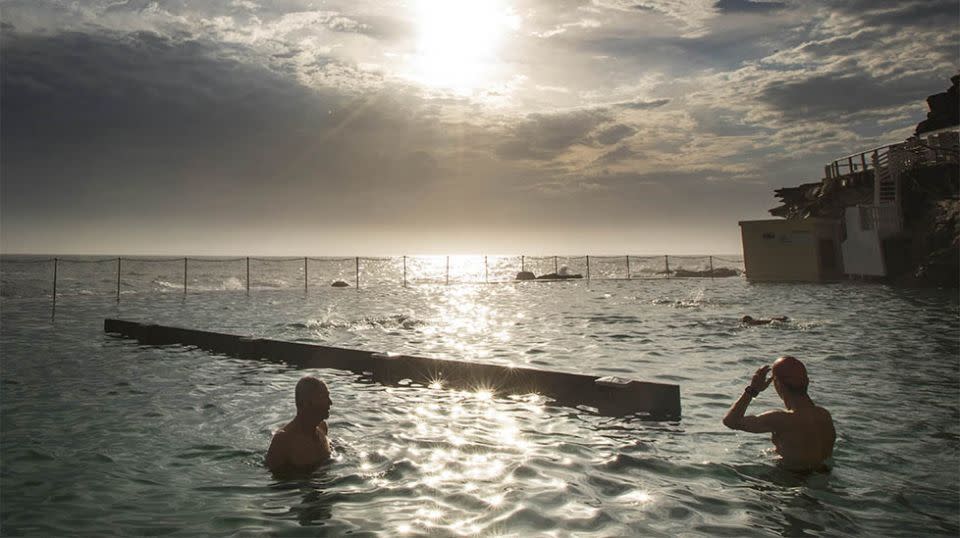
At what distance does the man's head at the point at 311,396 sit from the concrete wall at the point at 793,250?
146 ft

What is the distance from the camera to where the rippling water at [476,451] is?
4.40 metres

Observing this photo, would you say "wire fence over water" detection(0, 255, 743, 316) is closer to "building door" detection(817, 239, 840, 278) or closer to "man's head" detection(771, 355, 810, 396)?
"building door" detection(817, 239, 840, 278)

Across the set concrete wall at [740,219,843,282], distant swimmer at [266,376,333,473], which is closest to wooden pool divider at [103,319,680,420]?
distant swimmer at [266,376,333,473]

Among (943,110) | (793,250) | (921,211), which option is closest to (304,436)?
(793,250)

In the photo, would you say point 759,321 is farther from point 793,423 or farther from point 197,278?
point 197,278

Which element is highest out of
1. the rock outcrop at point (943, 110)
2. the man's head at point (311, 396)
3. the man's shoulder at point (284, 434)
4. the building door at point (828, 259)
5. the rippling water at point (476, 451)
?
the rock outcrop at point (943, 110)

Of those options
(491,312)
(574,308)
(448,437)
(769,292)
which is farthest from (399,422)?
(769,292)

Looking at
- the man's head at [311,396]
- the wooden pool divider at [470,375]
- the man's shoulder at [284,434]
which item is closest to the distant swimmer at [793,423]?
the wooden pool divider at [470,375]

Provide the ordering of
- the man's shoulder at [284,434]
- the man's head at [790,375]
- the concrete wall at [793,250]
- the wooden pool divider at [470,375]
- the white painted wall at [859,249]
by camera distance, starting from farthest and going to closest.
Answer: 1. the concrete wall at [793,250]
2. the white painted wall at [859,249]
3. the wooden pool divider at [470,375]
4. the man's shoulder at [284,434]
5. the man's head at [790,375]

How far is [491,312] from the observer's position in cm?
2289

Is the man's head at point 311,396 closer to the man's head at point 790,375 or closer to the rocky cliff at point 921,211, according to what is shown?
the man's head at point 790,375

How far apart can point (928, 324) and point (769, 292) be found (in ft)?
49.4

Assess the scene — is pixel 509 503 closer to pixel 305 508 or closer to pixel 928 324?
pixel 305 508

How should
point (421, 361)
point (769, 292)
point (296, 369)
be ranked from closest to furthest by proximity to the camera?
1. point (421, 361)
2. point (296, 369)
3. point (769, 292)
